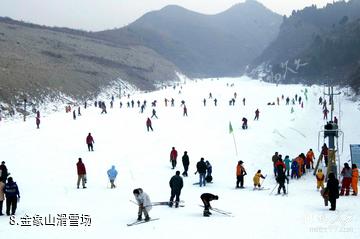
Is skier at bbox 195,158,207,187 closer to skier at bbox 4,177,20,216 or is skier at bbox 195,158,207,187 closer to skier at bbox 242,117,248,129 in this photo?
skier at bbox 4,177,20,216

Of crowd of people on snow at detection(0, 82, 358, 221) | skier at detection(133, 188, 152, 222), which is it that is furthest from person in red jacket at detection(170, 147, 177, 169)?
skier at detection(133, 188, 152, 222)

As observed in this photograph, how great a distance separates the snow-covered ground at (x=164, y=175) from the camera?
1399 cm

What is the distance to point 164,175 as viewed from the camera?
23828 millimetres

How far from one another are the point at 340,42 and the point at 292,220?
12563 centimetres

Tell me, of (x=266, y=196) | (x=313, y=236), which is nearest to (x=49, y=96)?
(x=266, y=196)

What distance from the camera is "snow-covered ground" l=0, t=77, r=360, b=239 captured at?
1399cm

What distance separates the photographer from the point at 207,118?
44.9 m

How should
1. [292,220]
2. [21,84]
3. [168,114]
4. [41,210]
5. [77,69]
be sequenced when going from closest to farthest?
[292,220]
[41,210]
[168,114]
[21,84]
[77,69]

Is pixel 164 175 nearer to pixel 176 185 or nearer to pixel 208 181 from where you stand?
pixel 208 181

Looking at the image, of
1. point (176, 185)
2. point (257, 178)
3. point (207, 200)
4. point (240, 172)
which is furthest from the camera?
point (240, 172)

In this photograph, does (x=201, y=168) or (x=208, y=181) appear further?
(x=208, y=181)

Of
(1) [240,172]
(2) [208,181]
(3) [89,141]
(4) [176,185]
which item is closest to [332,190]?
(4) [176,185]

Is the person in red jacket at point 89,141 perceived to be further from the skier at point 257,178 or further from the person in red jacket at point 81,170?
the skier at point 257,178

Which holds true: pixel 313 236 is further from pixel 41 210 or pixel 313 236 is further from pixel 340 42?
pixel 340 42
